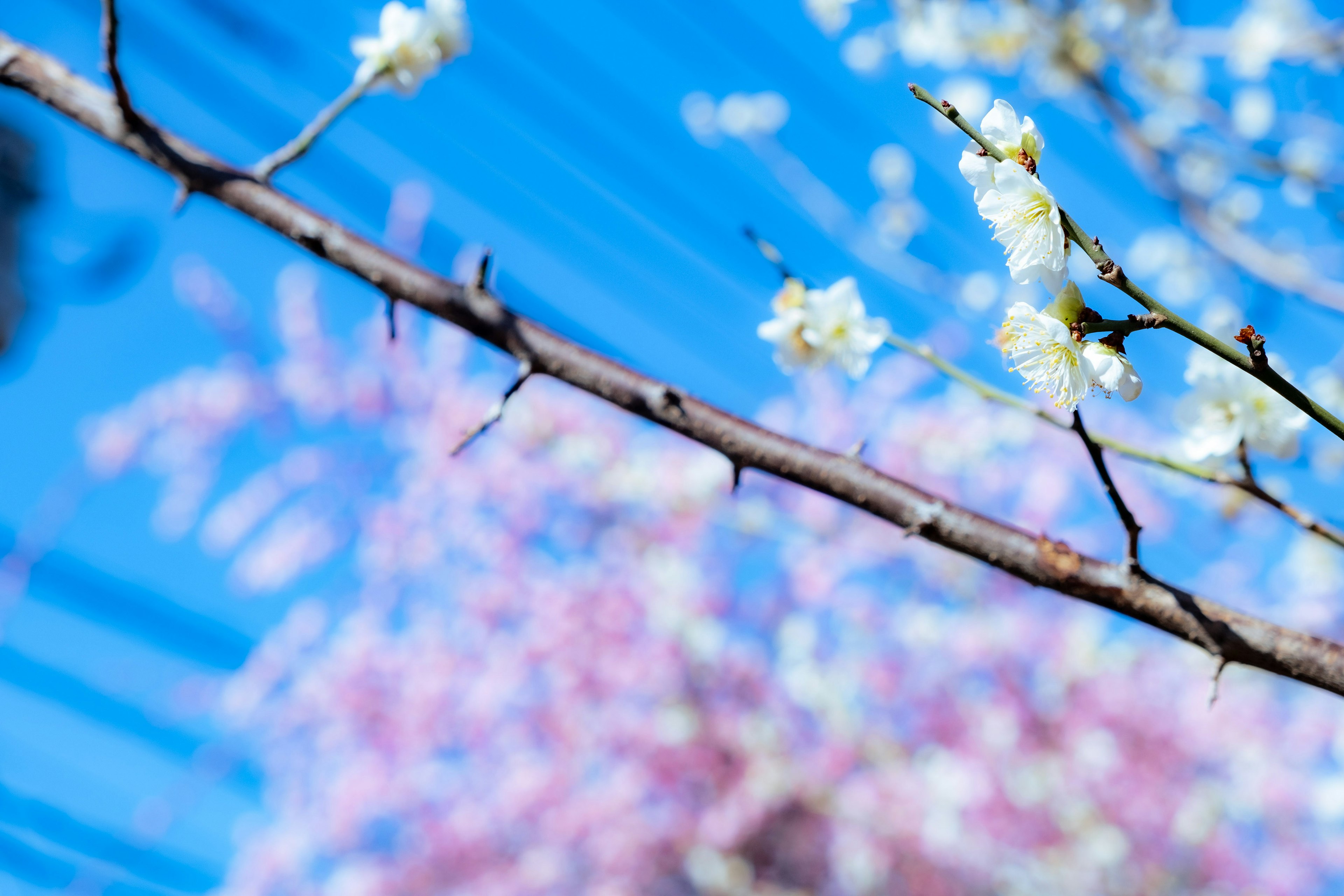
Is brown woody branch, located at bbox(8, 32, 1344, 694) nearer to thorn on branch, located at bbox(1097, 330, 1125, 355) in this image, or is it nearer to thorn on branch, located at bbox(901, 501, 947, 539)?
thorn on branch, located at bbox(901, 501, 947, 539)

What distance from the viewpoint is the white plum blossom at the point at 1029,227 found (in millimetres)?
676

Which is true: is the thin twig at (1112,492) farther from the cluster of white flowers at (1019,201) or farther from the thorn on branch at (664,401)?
the thorn on branch at (664,401)

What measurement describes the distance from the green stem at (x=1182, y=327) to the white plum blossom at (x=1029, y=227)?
19mm

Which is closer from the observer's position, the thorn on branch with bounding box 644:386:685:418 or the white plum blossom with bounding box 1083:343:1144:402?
the white plum blossom with bounding box 1083:343:1144:402

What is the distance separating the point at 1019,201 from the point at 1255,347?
0.23 m

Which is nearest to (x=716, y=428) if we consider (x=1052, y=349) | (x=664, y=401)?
(x=664, y=401)

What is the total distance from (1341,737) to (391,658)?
5.39 meters

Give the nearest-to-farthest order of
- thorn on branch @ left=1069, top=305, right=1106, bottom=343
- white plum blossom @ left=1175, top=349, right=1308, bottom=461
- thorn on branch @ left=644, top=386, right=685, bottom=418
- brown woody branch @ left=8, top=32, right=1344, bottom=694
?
1. thorn on branch @ left=1069, top=305, right=1106, bottom=343
2. brown woody branch @ left=8, top=32, right=1344, bottom=694
3. thorn on branch @ left=644, top=386, right=685, bottom=418
4. white plum blossom @ left=1175, top=349, right=1308, bottom=461

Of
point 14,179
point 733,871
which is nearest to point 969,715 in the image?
point 733,871

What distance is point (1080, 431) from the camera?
2.67ft

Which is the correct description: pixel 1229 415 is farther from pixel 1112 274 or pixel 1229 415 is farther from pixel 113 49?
pixel 113 49

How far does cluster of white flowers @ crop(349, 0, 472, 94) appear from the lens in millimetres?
1370

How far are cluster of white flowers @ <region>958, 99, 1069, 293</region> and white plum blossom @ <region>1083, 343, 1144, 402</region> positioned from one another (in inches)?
3.2

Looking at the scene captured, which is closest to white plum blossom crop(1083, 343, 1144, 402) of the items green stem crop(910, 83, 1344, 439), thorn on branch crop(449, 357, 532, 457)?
green stem crop(910, 83, 1344, 439)
